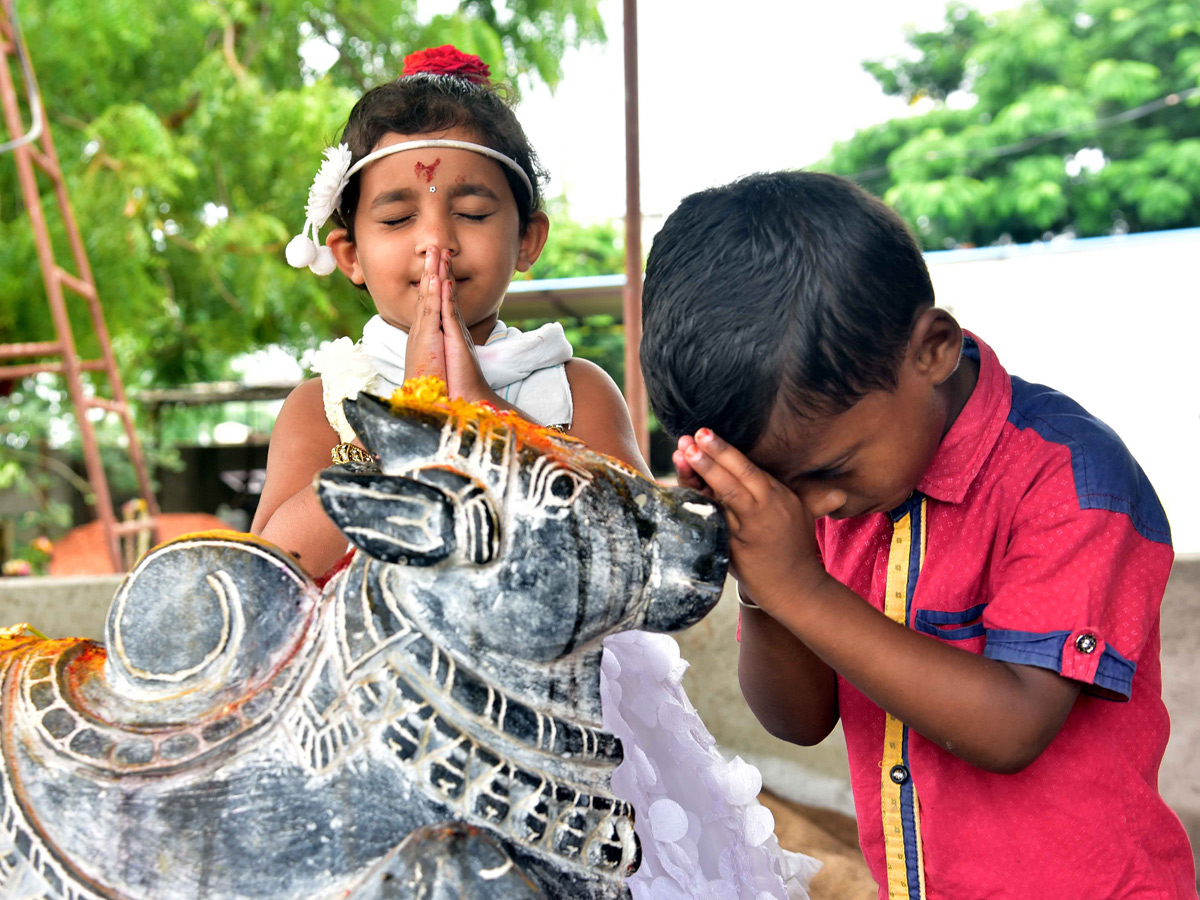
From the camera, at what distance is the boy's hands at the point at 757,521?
2.76 feet

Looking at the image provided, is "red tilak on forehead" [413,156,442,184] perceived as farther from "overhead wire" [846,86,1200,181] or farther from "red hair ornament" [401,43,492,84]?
"overhead wire" [846,86,1200,181]

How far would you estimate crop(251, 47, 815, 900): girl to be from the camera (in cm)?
108

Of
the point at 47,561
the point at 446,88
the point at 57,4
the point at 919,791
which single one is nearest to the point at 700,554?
the point at 919,791

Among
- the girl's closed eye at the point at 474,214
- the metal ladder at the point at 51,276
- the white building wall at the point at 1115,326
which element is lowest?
the white building wall at the point at 1115,326

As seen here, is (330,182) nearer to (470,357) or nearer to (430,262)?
(430,262)

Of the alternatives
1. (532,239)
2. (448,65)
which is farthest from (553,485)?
(448,65)

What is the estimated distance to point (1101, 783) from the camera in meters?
1.10

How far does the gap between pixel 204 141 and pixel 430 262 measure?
609 centimetres

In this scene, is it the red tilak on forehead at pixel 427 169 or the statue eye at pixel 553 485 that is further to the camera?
the red tilak on forehead at pixel 427 169

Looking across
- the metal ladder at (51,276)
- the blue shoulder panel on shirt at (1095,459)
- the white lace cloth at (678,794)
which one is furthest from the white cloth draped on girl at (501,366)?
the metal ladder at (51,276)

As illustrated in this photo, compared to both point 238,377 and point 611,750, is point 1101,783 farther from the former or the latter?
point 238,377

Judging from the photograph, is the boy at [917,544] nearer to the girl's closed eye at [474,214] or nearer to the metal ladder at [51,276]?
the girl's closed eye at [474,214]

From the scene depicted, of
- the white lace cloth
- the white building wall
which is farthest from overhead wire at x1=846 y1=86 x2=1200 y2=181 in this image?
the white lace cloth

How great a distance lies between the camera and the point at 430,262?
1200mm
